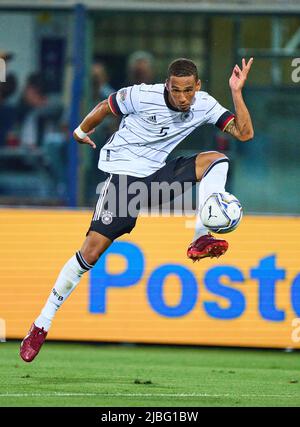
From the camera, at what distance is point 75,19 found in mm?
14031

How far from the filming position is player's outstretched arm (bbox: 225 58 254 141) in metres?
8.81

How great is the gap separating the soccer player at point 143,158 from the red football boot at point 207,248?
0.04ft

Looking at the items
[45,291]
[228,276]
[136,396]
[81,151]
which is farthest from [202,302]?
[136,396]

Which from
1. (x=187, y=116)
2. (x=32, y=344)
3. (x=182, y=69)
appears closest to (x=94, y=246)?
(x=32, y=344)

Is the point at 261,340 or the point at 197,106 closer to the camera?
the point at 197,106

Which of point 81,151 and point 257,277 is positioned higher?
point 81,151

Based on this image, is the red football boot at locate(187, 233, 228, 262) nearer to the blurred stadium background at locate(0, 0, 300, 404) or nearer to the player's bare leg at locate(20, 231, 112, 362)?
the player's bare leg at locate(20, 231, 112, 362)

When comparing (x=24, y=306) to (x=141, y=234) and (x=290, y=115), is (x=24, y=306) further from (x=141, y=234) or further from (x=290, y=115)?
(x=290, y=115)

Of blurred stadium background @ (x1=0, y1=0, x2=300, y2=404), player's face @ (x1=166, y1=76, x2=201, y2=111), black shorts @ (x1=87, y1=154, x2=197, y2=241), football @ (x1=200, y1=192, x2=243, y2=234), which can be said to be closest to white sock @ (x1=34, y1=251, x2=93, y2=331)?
black shorts @ (x1=87, y1=154, x2=197, y2=241)

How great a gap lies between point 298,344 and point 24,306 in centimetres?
281

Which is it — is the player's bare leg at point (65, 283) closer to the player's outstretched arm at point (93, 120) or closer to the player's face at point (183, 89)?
the player's outstretched arm at point (93, 120)

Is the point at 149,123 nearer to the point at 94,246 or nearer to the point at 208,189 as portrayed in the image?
the point at 208,189

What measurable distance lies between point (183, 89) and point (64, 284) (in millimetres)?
1818

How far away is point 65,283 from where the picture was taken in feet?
30.8
